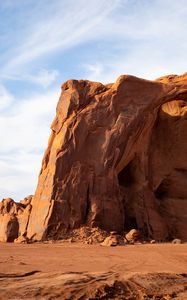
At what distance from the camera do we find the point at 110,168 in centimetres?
1403

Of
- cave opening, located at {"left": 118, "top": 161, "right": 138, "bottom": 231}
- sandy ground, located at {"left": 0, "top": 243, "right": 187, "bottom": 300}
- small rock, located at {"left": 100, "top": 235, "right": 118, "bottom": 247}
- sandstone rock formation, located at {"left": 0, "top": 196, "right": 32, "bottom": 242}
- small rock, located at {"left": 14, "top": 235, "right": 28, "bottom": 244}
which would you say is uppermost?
cave opening, located at {"left": 118, "top": 161, "right": 138, "bottom": 231}

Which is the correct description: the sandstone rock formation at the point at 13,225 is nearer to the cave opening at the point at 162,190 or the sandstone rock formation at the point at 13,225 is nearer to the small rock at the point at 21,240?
the small rock at the point at 21,240

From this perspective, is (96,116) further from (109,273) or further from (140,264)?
(109,273)

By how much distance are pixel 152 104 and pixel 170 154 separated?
9.38 ft

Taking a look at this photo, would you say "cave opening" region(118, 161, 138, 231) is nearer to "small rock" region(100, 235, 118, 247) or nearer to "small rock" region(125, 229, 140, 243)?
"small rock" region(125, 229, 140, 243)

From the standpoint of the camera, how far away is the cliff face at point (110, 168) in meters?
13.2

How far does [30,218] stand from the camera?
13438 millimetres

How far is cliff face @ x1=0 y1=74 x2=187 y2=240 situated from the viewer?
43.4 ft

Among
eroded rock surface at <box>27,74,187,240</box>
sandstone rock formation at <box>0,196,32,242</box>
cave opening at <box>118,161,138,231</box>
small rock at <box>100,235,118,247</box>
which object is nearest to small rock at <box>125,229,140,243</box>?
eroded rock surface at <box>27,74,187,240</box>

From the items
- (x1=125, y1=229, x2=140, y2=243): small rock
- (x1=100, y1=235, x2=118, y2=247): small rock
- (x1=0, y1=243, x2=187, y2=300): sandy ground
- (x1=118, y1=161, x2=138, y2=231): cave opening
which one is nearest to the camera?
(x1=0, y1=243, x2=187, y2=300): sandy ground

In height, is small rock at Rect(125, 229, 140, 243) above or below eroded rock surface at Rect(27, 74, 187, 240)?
below

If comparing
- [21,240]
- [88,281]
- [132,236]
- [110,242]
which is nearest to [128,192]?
[132,236]

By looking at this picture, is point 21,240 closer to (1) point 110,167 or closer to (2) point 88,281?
(1) point 110,167

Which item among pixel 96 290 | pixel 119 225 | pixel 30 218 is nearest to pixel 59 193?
pixel 30 218
